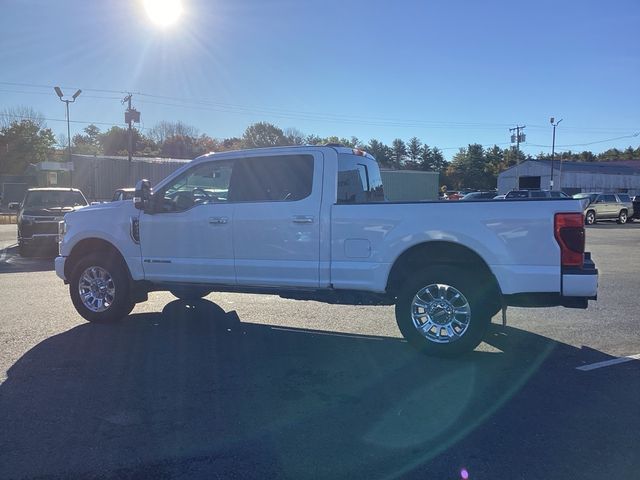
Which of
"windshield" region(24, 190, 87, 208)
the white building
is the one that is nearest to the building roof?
the white building

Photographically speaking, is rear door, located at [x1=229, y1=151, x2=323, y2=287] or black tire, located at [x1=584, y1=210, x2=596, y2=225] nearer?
rear door, located at [x1=229, y1=151, x2=323, y2=287]

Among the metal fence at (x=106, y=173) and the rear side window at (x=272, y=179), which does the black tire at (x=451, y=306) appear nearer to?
the rear side window at (x=272, y=179)

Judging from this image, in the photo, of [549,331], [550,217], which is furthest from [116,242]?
[549,331]

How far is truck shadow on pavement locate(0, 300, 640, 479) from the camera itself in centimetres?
345

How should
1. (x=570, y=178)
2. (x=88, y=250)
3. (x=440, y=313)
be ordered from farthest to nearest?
1. (x=570, y=178)
2. (x=88, y=250)
3. (x=440, y=313)

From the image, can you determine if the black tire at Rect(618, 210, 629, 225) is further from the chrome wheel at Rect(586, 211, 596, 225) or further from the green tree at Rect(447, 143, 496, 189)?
the green tree at Rect(447, 143, 496, 189)

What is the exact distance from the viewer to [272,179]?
636 centimetres

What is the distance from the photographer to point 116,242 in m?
6.92

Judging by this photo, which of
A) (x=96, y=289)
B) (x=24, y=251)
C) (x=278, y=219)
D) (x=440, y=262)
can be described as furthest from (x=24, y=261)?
(x=440, y=262)

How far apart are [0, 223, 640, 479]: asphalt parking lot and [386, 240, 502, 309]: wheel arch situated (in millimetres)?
758

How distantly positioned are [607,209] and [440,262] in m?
30.9

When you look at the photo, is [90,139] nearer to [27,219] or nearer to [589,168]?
[589,168]

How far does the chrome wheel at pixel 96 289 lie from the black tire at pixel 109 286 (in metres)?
0.02

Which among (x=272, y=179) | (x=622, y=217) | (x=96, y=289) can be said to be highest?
(x=272, y=179)
